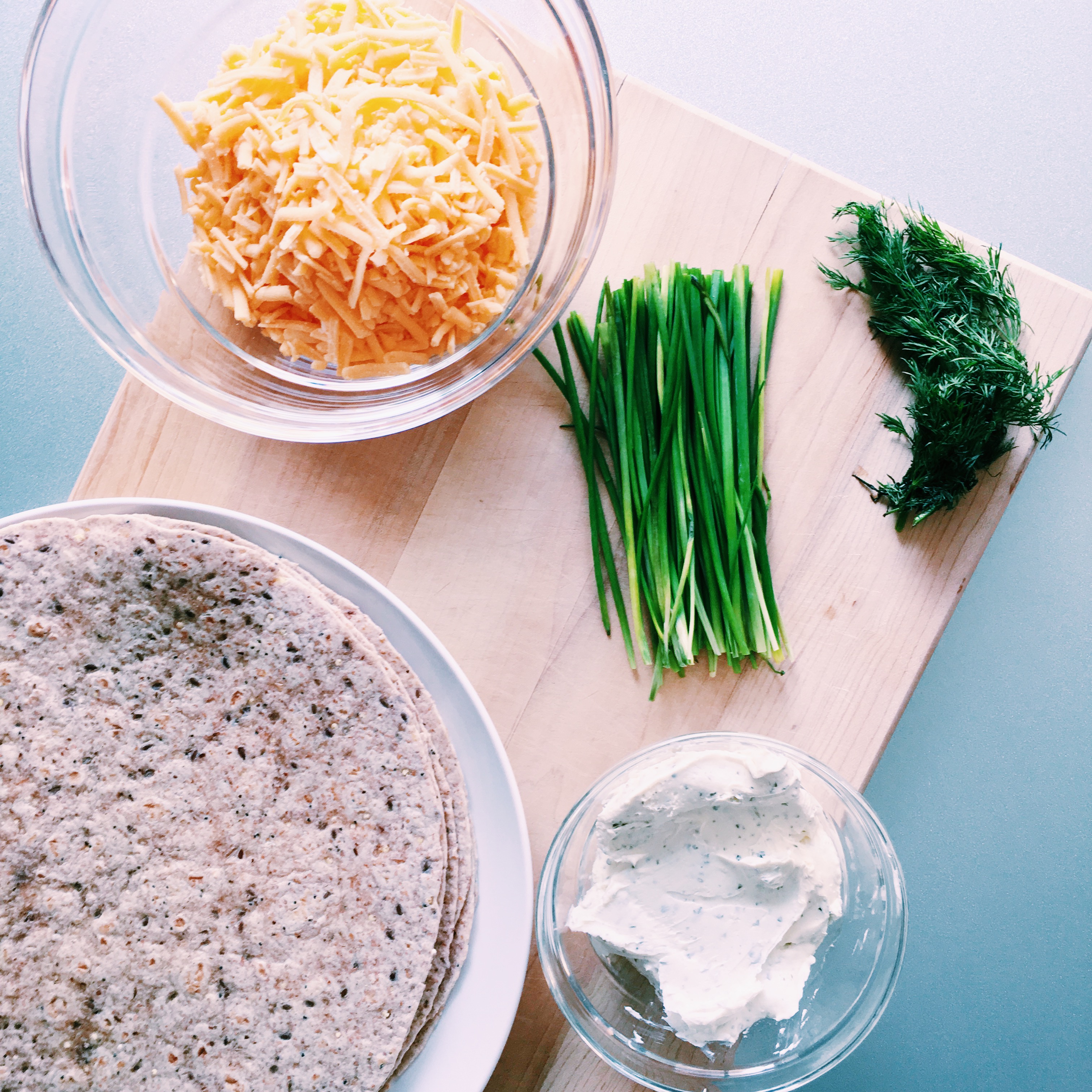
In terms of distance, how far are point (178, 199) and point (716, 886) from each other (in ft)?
4.59

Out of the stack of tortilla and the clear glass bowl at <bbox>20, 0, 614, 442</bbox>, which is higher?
the clear glass bowl at <bbox>20, 0, 614, 442</bbox>

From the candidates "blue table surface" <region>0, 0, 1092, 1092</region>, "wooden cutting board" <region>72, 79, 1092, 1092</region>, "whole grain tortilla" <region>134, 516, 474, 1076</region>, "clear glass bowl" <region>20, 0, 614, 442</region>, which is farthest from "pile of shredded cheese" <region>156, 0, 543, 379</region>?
"blue table surface" <region>0, 0, 1092, 1092</region>

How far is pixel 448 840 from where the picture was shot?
1.32 m

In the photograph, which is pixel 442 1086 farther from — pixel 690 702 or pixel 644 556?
pixel 644 556

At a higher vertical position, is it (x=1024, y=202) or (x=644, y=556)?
(x=1024, y=202)

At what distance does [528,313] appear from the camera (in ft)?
4.47

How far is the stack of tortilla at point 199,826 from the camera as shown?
4.08ft

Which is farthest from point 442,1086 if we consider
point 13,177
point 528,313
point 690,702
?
point 13,177

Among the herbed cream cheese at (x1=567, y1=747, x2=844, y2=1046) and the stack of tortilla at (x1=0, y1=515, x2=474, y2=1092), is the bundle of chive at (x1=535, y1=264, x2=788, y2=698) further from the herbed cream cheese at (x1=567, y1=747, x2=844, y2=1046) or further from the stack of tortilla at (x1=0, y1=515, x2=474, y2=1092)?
the stack of tortilla at (x1=0, y1=515, x2=474, y2=1092)

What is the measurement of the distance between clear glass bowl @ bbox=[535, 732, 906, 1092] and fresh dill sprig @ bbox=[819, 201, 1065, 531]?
20.7 inches

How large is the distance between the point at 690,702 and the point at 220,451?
912mm

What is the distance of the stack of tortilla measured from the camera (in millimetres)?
1243

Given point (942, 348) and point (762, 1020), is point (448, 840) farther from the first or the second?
point (942, 348)

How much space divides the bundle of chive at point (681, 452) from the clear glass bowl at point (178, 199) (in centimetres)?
16
